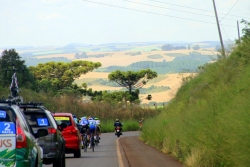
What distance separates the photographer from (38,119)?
16.8 meters

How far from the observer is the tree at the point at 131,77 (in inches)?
4139

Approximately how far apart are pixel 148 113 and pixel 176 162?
232 feet

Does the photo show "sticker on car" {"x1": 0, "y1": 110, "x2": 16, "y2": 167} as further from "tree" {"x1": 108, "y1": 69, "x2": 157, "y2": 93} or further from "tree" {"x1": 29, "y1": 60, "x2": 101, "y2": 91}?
"tree" {"x1": 29, "y1": 60, "x2": 101, "y2": 91}

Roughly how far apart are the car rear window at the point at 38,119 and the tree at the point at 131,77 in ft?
288

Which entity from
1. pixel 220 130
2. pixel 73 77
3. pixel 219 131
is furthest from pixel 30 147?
pixel 73 77

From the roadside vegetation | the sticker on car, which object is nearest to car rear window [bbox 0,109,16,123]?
the sticker on car

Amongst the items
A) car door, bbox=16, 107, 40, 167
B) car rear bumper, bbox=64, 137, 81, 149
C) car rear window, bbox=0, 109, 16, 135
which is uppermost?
car rear window, bbox=0, 109, 16, 135

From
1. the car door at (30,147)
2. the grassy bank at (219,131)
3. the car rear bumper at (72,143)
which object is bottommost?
the car rear bumper at (72,143)

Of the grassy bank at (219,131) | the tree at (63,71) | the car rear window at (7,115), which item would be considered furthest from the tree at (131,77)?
the car rear window at (7,115)

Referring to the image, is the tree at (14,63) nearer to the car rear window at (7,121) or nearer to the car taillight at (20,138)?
the car rear window at (7,121)

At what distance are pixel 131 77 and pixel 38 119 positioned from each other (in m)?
88.5

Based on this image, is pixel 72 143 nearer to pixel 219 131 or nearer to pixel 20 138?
pixel 219 131

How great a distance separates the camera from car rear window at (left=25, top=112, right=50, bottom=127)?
54.7ft

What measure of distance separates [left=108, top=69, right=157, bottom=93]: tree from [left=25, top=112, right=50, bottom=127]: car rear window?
288ft
